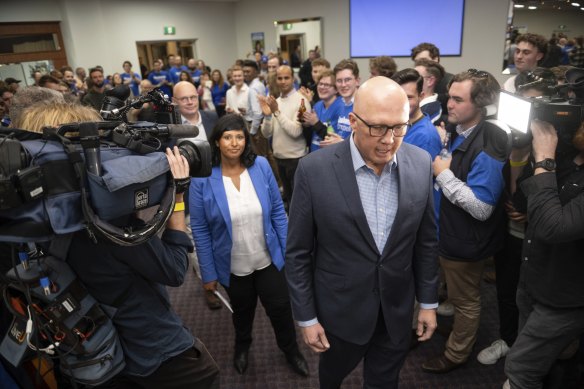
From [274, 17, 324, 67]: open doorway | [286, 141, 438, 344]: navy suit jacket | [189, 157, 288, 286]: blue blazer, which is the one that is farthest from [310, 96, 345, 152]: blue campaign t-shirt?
[274, 17, 324, 67]: open doorway

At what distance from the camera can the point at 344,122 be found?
3146mm

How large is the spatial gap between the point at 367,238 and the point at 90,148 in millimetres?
954

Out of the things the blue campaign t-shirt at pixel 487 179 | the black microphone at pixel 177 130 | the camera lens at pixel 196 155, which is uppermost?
the black microphone at pixel 177 130

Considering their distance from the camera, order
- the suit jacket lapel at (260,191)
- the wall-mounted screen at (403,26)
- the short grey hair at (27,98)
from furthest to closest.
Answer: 1. the wall-mounted screen at (403,26)
2. the suit jacket lapel at (260,191)
3. the short grey hair at (27,98)

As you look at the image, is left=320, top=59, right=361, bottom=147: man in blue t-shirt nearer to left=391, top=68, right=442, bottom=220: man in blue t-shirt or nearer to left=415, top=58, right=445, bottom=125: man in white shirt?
left=415, top=58, right=445, bottom=125: man in white shirt

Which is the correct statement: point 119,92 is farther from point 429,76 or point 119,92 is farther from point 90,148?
point 429,76

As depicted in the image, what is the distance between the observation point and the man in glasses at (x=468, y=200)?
1.83 metres

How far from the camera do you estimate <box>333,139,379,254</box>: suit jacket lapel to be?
1396 millimetres

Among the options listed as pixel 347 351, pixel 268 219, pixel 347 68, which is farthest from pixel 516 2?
pixel 347 351

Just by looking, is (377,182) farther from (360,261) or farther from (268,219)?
(268,219)

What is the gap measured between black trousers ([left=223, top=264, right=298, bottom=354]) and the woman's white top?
69 millimetres

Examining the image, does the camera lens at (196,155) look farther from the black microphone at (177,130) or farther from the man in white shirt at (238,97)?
the man in white shirt at (238,97)

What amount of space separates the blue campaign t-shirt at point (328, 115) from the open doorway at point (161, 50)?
29.5 feet

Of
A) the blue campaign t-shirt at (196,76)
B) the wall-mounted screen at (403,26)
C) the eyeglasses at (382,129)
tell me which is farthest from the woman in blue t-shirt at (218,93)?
the eyeglasses at (382,129)
